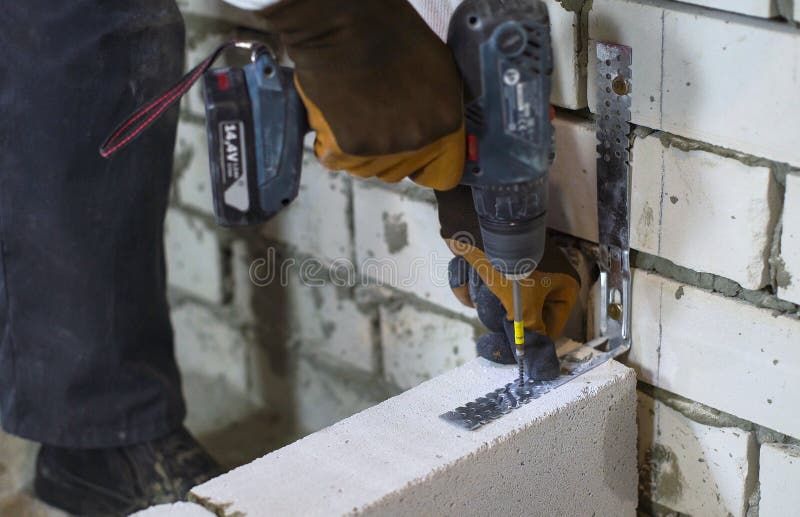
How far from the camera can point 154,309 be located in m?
1.98

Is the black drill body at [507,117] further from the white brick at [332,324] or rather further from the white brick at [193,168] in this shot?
the white brick at [193,168]

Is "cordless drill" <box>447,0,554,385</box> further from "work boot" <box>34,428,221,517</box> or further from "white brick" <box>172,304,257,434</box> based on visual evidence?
"white brick" <box>172,304,257,434</box>

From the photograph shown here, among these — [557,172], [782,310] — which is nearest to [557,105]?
[557,172]

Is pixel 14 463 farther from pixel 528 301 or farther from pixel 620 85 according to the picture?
pixel 620 85

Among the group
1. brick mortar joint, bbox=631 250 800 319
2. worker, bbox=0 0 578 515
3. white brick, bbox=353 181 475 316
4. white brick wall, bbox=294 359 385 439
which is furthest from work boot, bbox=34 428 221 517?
brick mortar joint, bbox=631 250 800 319

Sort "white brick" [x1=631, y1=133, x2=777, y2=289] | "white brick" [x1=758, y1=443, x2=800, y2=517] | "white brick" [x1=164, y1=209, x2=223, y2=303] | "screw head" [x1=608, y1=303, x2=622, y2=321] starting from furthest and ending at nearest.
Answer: "white brick" [x1=164, y1=209, x2=223, y2=303] → "screw head" [x1=608, y1=303, x2=622, y2=321] → "white brick" [x1=758, y1=443, x2=800, y2=517] → "white brick" [x1=631, y1=133, x2=777, y2=289]

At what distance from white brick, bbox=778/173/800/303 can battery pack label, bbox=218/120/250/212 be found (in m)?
0.71

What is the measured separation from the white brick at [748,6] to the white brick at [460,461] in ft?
1.87

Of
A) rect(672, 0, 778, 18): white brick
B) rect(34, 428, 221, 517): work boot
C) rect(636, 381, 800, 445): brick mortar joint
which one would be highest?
rect(672, 0, 778, 18): white brick

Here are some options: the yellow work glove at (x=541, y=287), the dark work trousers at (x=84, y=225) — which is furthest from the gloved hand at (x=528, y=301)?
the dark work trousers at (x=84, y=225)

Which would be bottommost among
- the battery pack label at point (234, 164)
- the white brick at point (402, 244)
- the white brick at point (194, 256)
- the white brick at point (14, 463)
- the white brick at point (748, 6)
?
the white brick at point (14, 463)

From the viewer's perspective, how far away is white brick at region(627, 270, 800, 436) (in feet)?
4.85

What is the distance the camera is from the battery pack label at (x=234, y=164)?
1.36 metres

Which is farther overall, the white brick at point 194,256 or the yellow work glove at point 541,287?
the white brick at point 194,256
